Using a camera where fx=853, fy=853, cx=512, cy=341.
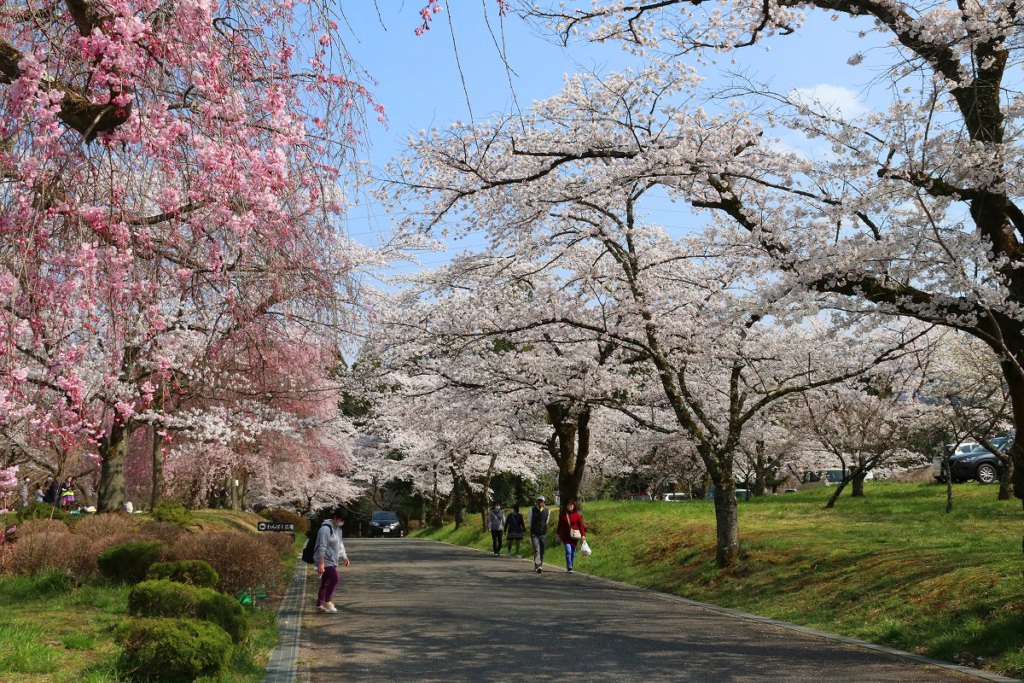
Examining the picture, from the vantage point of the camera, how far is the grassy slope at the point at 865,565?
966 centimetres

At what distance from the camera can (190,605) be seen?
919cm

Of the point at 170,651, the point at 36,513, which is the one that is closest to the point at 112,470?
the point at 36,513

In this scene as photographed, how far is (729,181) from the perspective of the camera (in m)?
13.2

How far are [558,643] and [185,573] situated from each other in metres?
4.98

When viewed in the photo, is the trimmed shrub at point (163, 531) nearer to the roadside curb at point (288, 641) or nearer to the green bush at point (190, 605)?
the roadside curb at point (288, 641)

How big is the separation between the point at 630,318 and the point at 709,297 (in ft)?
6.61


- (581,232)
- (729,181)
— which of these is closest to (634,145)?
(729,181)

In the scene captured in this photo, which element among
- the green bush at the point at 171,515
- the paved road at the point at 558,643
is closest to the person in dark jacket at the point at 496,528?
the green bush at the point at 171,515

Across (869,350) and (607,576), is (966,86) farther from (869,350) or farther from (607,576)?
(607,576)

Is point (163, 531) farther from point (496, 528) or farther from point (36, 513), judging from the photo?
point (496, 528)

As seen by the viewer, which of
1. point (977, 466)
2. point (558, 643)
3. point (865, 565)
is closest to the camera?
point (558, 643)

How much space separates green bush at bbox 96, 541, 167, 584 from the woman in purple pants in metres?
2.42

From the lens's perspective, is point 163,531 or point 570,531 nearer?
point 163,531

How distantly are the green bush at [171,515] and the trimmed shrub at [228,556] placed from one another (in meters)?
5.41
